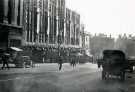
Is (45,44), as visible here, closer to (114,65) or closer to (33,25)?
(33,25)

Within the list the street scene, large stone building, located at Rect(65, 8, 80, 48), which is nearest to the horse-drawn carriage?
the street scene

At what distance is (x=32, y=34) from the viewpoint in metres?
46.8

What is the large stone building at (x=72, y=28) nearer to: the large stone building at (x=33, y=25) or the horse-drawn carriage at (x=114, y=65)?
the large stone building at (x=33, y=25)

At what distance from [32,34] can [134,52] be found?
64.8 ft

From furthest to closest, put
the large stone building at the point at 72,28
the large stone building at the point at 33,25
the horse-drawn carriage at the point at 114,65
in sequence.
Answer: the large stone building at the point at 72,28 → the large stone building at the point at 33,25 → the horse-drawn carriage at the point at 114,65

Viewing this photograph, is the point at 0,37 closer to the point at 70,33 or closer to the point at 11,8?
the point at 11,8

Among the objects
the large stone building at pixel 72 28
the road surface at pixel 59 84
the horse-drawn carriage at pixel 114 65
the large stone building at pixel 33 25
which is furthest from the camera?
the large stone building at pixel 72 28

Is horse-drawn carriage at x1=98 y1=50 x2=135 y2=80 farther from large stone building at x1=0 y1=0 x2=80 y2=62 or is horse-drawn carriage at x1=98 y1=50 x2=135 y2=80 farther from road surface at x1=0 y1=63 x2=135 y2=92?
large stone building at x1=0 y1=0 x2=80 y2=62

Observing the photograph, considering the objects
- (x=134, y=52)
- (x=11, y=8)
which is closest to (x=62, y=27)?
(x=11, y=8)

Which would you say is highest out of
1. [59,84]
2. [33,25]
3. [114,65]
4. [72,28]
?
[72,28]

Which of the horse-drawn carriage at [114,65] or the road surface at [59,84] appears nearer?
the road surface at [59,84]

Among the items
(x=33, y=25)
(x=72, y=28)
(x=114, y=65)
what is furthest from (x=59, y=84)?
(x=72, y=28)

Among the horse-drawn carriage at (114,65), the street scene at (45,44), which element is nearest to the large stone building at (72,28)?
the street scene at (45,44)

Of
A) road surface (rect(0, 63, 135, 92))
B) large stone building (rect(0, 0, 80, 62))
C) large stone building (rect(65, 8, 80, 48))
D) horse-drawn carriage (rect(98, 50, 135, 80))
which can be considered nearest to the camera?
road surface (rect(0, 63, 135, 92))
